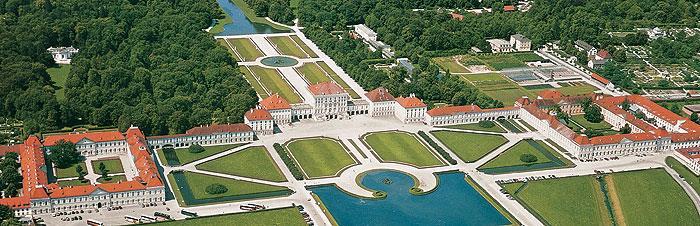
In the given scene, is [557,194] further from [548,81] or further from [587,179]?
[548,81]

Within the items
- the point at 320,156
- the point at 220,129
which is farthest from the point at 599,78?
the point at 220,129

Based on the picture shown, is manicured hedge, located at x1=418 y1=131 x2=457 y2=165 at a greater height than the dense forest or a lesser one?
lesser

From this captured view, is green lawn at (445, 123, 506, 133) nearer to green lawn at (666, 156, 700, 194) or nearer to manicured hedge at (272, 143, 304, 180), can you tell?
green lawn at (666, 156, 700, 194)

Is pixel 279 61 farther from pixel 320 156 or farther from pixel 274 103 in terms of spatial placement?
pixel 320 156

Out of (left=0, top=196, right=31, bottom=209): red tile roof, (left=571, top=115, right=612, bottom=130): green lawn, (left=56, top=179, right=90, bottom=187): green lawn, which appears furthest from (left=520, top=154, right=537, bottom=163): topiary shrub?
(left=0, top=196, right=31, bottom=209): red tile roof

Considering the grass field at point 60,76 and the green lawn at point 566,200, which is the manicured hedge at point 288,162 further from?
the grass field at point 60,76
